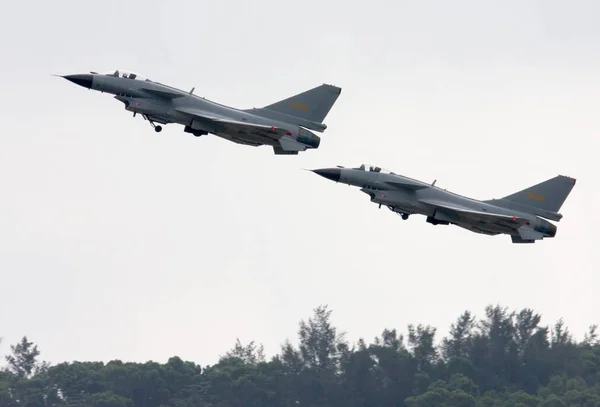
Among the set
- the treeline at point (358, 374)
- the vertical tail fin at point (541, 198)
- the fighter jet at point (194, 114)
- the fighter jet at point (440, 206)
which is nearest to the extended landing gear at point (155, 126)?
the fighter jet at point (194, 114)

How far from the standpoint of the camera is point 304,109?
7025 centimetres

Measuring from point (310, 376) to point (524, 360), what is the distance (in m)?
17.4

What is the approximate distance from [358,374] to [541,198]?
39319mm

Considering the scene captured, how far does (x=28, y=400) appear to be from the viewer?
11156 centimetres

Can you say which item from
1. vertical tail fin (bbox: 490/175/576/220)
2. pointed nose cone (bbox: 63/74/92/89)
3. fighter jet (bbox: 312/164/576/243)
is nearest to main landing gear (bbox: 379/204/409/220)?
fighter jet (bbox: 312/164/576/243)

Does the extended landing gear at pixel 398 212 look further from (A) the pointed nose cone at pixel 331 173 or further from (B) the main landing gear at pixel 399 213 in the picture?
(A) the pointed nose cone at pixel 331 173

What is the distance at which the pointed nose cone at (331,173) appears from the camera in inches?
2677

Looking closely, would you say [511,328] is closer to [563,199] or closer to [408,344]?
[408,344]

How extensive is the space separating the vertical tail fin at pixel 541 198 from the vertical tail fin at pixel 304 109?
989 centimetres

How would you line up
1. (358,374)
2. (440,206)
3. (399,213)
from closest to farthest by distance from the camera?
(440,206), (399,213), (358,374)

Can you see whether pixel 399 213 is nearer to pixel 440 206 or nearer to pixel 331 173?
pixel 440 206

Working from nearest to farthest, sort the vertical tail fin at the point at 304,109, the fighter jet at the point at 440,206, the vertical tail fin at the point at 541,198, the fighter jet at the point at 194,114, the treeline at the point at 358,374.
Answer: the fighter jet at the point at 194,114
the fighter jet at the point at 440,206
the vertical tail fin at the point at 304,109
the vertical tail fin at the point at 541,198
the treeline at the point at 358,374

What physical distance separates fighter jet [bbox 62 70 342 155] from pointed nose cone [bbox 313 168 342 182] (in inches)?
57.6

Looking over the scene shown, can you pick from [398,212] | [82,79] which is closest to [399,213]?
[398,212]
